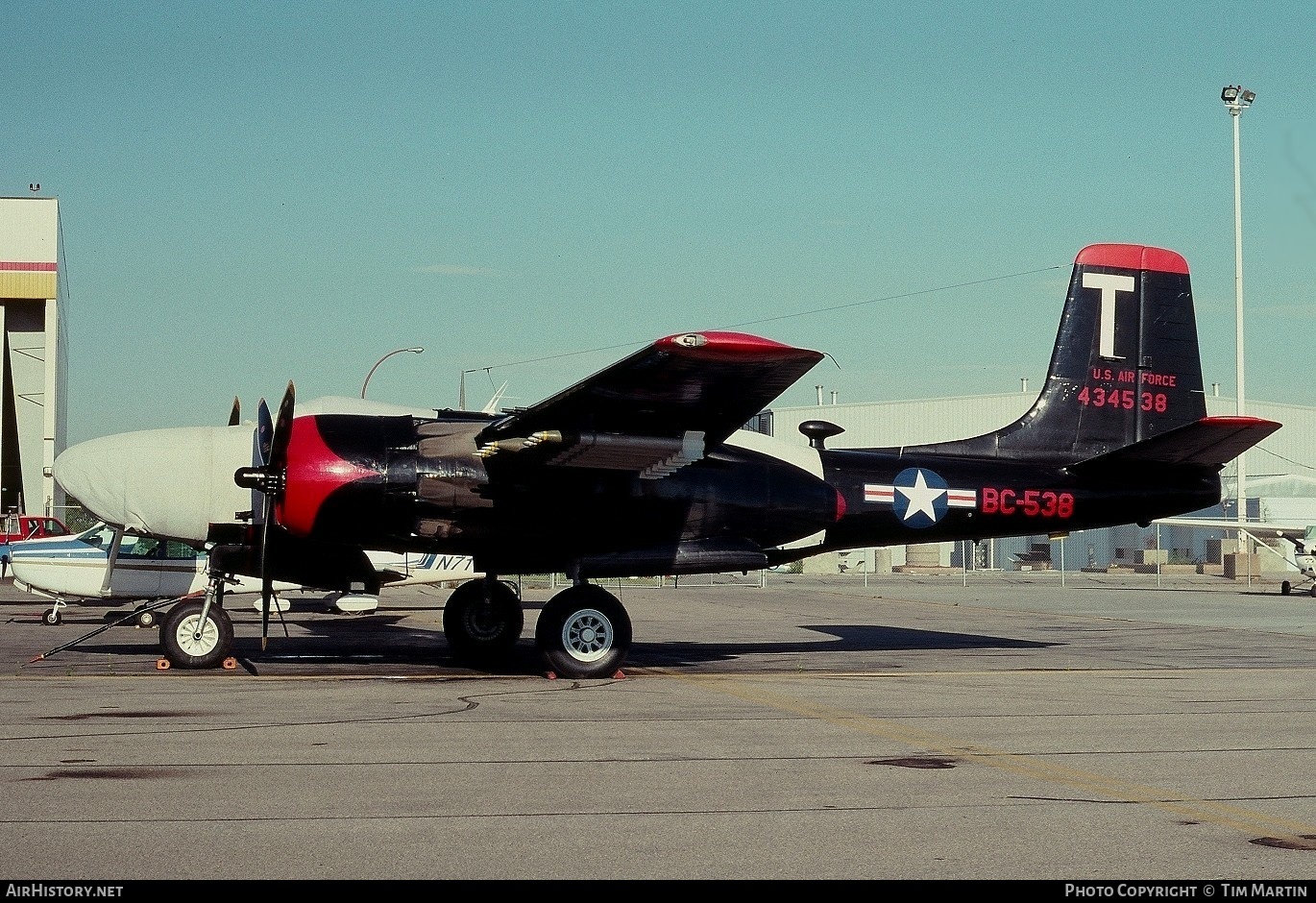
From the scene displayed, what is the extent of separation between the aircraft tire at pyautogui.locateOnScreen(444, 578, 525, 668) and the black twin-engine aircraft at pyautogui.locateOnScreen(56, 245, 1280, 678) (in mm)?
29

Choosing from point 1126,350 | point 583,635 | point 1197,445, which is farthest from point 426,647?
point 1197,445

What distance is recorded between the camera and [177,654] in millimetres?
16062

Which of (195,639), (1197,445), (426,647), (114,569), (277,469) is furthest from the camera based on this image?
(114,569)

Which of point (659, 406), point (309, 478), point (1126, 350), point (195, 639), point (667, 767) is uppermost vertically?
point (1126, 350)

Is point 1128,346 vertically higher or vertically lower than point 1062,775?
higher

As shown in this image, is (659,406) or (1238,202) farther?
(1238,202)

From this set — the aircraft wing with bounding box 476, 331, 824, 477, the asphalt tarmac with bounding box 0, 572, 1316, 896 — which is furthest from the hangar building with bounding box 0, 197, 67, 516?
the aircraft wing with bounding box 476, 331, 824, 477

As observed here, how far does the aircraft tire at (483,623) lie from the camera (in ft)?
59.2

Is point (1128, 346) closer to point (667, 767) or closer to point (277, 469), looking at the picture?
point (277, 469)

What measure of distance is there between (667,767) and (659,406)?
5.61 m

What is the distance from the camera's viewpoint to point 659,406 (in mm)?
14195

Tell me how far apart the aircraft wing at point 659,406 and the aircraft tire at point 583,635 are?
5.41ft
